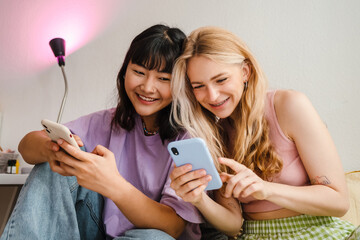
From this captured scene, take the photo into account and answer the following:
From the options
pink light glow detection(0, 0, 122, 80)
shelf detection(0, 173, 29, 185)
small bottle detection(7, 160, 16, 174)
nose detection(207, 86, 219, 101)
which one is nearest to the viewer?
nose detection(207, 86, 219, 101)

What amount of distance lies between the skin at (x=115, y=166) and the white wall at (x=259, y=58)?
0.41m

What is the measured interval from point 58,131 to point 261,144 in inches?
23.2

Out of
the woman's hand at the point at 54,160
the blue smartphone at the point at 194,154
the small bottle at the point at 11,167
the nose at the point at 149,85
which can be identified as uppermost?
the nose at the point at 149,85

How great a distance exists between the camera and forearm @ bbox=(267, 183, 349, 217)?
806 mm

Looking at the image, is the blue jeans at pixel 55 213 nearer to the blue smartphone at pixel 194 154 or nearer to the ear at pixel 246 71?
the blue smartphone at pixel 194 154

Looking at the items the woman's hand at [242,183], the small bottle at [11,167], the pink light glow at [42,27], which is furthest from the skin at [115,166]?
the pink light glow at [42,27]

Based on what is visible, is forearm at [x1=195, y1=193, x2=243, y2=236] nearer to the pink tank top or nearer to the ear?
the pink tank top

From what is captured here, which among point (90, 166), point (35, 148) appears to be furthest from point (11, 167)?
point (90, 166)

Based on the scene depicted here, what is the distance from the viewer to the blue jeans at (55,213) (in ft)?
2.47

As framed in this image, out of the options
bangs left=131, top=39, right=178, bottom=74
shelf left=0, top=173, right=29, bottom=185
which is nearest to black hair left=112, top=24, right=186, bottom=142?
bangs left=131, top=39, right=178, bottom=74

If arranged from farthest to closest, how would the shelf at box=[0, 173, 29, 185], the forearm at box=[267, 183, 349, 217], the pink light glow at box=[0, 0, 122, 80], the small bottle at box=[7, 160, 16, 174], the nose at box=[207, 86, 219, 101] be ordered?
the pink light glow at box=[0, 0, 122, 80] < the small bottle at box=[7, 160, 16, 174] < the shelf at box=[0, 173, 29, 185] < the nose at box=[207, 86, 219, 101] < the forearm at box=[267, 183, 349, 217]

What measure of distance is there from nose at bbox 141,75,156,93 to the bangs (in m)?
0.03

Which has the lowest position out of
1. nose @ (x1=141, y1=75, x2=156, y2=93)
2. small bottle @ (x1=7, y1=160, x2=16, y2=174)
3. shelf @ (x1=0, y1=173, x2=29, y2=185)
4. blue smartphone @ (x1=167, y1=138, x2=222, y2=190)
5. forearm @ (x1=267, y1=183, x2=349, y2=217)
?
small bottle @ (x1=7, y1=160, x2=16, y2=174)

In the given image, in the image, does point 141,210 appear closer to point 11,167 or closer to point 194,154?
point 194,154
